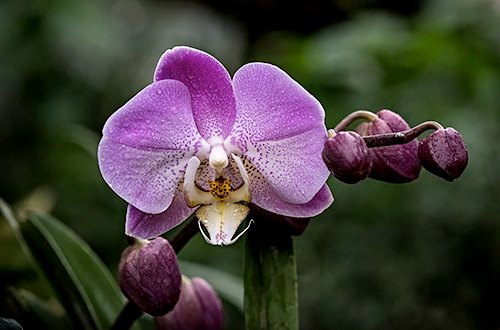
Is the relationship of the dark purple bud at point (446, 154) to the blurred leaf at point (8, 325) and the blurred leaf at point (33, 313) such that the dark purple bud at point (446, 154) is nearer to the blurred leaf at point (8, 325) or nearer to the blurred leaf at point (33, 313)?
the blurred leaf at point (8, 325)

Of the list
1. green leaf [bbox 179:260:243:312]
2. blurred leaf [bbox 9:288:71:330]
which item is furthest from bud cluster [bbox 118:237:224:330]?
green leaf [bbox 179:260:243:312]

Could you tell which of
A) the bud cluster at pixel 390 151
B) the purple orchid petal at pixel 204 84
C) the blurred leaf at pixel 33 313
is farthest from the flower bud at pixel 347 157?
the blurred leaf at pixel 33 313

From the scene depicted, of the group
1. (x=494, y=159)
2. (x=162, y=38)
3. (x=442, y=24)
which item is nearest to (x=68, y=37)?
(x=162, y=38)

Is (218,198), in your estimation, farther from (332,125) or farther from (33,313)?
(332,125)

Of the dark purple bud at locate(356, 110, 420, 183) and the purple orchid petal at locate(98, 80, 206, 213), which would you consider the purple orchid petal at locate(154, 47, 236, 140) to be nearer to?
the purple orchid petal at locate(98, 80, 206, 213)

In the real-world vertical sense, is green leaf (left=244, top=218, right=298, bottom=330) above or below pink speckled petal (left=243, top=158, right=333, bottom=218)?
below

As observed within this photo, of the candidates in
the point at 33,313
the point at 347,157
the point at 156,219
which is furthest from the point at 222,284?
the point at 347,157
